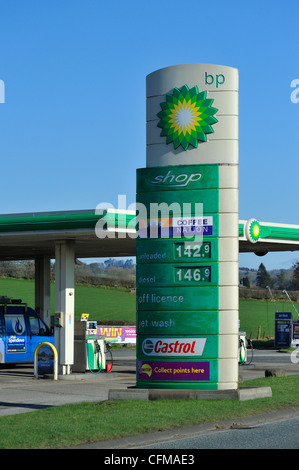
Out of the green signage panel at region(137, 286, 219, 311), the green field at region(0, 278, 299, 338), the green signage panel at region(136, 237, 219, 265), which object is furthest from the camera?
the green field at region(0, 278, 299, 338)

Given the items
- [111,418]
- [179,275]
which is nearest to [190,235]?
[179,275]

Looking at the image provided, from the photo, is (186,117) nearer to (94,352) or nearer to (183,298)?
(183,298)

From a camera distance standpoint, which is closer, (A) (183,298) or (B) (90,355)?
(A) (183,298)

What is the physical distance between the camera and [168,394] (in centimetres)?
1588

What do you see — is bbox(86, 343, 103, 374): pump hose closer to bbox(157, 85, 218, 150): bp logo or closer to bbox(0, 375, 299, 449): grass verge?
bbox(0, 375, 299, 449): grass verge

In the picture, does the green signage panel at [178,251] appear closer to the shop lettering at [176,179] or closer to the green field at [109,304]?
the shop lettering at [176,179]

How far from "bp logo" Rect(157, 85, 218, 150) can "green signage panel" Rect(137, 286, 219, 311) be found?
290 cm

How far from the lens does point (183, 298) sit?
53.4 feet

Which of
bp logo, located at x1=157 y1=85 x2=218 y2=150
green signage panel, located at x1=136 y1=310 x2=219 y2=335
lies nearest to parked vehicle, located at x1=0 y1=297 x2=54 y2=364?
green signage panel, located at x1=136 y1=310 x2=219 y2=335

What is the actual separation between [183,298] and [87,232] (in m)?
6.89

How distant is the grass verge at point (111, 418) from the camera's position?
1140cm

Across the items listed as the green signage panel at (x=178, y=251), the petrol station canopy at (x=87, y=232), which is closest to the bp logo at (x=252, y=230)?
the petrol station canopy at (x=87, y=232)

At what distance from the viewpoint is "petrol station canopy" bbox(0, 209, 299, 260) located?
22.2 m
